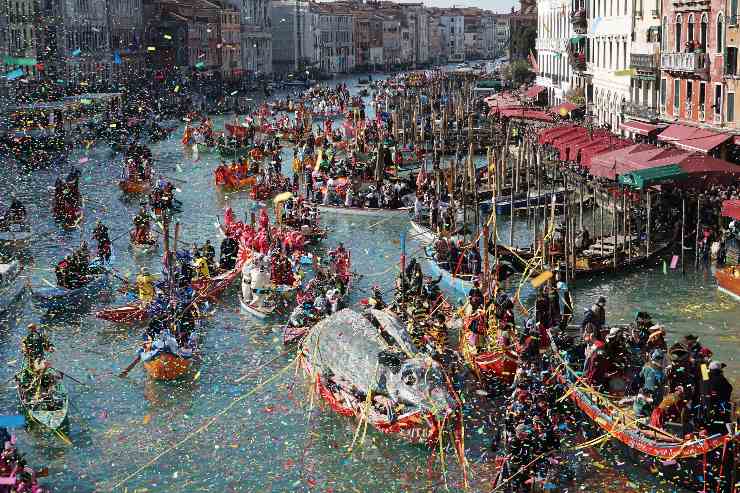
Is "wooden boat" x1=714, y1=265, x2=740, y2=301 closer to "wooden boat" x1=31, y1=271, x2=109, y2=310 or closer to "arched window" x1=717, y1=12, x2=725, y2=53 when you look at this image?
"arched window" x1=717, y1=12, x2=725, y2=53

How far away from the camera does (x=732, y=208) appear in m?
23.5

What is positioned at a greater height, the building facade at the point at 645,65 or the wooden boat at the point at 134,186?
the building facade at the point at 645,65

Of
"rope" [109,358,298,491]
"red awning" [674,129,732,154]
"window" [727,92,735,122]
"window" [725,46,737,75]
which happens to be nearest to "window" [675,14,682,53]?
"window" [725,46,737,75]

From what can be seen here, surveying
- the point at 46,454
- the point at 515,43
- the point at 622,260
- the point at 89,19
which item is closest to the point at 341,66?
the point at 515,43

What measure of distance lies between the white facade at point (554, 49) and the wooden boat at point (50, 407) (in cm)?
4676

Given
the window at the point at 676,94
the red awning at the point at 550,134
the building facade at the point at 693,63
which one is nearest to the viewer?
the building facade at the point at 693,63

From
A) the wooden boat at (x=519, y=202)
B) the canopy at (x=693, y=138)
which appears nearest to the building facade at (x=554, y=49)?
the canopy at (x=693, y=138)

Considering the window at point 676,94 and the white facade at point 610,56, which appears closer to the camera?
the window at point 676,94

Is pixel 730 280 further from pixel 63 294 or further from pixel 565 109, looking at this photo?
pixel 565 109

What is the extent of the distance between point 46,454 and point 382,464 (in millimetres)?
5151

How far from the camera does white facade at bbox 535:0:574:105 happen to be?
60438 mm

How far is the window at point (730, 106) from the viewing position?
32.1 meters

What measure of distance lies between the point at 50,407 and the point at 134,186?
77.8 feet

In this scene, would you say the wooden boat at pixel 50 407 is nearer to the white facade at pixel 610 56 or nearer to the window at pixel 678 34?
the window at pixel 678 34
